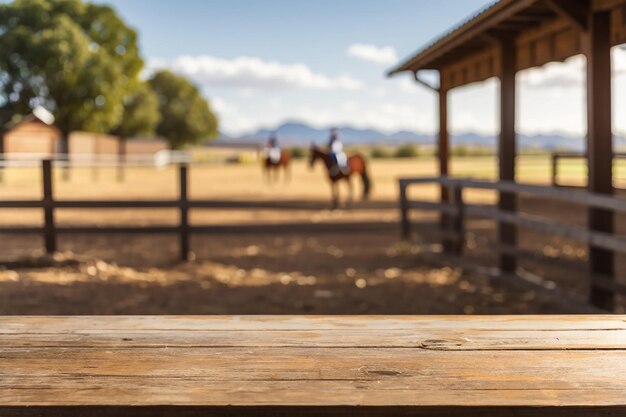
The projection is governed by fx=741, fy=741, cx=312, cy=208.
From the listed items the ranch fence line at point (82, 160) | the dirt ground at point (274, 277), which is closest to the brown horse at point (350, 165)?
the ranch fence line at point (82, 160)

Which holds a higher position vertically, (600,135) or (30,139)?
(30,139)

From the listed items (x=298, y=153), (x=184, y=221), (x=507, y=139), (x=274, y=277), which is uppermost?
(x=298, y=153)

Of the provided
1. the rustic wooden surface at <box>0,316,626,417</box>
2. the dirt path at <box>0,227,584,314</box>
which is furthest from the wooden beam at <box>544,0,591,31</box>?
the rustic wooden surface at <box>0,316,626,417</box>

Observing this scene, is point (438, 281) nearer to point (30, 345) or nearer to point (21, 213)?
point (30, 345)

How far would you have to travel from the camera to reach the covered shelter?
6551mm

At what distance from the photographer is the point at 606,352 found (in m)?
2.08

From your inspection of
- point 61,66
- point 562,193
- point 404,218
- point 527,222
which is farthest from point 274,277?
point 61,66

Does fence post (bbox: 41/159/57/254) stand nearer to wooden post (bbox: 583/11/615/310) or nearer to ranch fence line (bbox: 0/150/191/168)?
ranch fence line (bbox: 0/150/191/168)

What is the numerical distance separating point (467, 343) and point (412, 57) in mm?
9125

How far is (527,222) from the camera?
791cm

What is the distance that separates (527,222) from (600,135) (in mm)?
1508

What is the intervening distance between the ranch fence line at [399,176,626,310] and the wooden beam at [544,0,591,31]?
4.93ft

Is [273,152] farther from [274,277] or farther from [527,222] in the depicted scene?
[527,222]

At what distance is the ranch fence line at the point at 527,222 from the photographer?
6.46 metres
